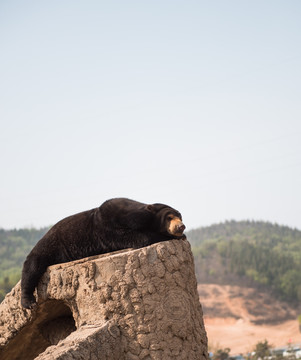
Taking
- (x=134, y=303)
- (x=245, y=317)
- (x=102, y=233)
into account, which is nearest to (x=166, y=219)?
(x=102, y=233)

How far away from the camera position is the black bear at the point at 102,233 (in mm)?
4887

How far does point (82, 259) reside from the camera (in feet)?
A: 15.7

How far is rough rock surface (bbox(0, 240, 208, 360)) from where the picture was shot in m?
4.48

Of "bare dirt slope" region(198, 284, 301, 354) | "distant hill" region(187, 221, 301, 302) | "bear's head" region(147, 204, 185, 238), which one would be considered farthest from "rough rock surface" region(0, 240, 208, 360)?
"distant hill" region(187, 221, 301, 302)

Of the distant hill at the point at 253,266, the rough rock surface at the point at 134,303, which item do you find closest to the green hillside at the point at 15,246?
the distant hill at the point at 253,266

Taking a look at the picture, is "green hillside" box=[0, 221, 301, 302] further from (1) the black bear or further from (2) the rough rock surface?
(2) the rough rock surface

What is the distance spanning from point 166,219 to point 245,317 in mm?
30929

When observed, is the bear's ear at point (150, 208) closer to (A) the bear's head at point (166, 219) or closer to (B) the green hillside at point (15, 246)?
(A) the bear's head at point (166, 219)

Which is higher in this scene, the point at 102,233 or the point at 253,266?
the point at 102,233

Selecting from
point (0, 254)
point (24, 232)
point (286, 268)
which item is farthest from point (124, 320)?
point (24, 232)

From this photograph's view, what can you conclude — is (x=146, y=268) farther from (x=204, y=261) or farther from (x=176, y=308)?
(x=204, y=261)

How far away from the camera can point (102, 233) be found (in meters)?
5.03

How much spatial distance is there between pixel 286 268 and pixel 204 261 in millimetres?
5999

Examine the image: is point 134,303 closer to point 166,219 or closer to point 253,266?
point 166,219
